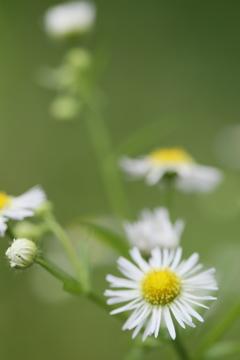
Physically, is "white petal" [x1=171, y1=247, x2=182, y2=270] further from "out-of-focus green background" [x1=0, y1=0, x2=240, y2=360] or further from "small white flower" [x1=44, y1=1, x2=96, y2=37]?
"small white flower" [x1=44, y1=1, x2=96, y2=37]

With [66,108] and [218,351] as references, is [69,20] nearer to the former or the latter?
[66,108]

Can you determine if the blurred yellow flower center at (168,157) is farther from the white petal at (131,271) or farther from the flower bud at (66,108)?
the white petal at (131,271)

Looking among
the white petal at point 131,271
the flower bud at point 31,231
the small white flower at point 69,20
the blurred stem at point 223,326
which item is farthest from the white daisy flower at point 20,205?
the small white flower at point 69,20

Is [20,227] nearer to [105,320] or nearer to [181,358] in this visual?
[181,358]

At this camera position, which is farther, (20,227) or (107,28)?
(107,28)

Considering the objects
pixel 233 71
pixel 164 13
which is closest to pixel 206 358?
pixel 233 71

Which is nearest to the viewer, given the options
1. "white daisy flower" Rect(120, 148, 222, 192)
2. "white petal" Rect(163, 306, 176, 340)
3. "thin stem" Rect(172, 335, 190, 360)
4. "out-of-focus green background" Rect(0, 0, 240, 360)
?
"white petal" Rect(163, 306, 176, 340)

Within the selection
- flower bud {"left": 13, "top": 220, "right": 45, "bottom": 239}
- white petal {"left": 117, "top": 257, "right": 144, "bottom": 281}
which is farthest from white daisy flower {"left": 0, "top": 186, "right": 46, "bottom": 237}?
white petal {"left": 117, "top": 257, "right": 144, "bottom": 281}
